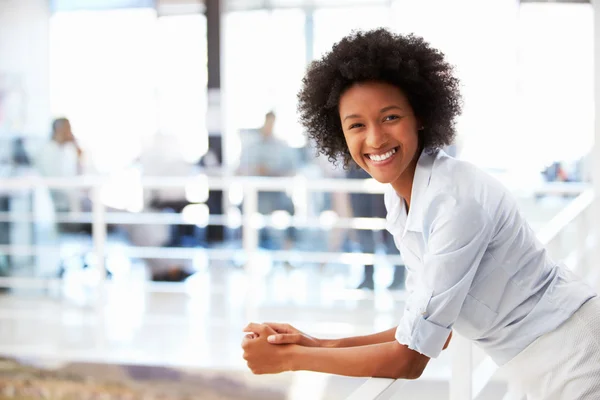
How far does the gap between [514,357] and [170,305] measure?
3.05 m

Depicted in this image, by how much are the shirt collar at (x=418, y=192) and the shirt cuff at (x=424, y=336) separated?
11 centimetres

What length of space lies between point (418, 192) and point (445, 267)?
0.11 meters

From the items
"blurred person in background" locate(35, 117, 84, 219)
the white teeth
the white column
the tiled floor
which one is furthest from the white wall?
the white teeth

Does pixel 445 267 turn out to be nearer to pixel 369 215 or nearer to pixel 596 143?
pixel 596 143

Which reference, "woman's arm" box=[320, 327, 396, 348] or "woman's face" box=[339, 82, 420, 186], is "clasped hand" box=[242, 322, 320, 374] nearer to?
"woman's arm" box=[320, 327, 396, 348]

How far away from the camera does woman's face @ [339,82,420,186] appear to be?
88cm

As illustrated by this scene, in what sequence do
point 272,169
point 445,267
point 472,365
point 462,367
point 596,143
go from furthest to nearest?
1. point 272,169
2. point 596,143
3. point 472,365
4. point 462,367
5. point 445,267

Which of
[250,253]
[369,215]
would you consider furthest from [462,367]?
[369,215]

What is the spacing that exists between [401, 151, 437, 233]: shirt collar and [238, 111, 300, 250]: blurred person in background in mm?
3358

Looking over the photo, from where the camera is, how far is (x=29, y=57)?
534 centimetres

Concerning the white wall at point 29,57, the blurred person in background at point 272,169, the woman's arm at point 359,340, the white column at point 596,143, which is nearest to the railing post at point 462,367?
the woman's arm at point 359,340

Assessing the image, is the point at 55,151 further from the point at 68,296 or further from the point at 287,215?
the point at 287,215

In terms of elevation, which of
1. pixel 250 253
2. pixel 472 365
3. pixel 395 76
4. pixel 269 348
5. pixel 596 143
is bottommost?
pixel 250 253

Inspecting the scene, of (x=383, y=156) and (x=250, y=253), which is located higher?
(x=383, y=156)
